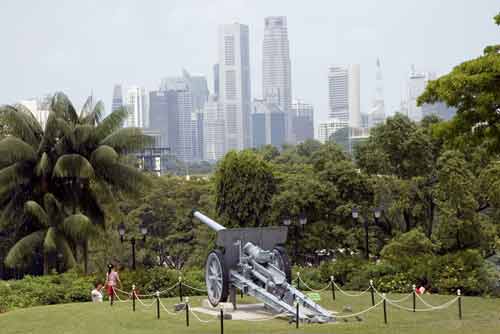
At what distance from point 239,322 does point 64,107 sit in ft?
53.7

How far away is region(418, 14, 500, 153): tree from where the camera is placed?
1409 cm

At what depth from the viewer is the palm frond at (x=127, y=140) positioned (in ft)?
104

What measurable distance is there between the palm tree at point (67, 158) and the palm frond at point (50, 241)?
185 cm

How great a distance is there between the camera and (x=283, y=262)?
20.4 metres

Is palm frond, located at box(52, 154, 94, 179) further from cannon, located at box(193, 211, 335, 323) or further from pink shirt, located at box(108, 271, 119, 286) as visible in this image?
cannon, located at box(193, 211, 335, 323)

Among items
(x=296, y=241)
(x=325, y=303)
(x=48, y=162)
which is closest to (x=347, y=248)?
(x=296, y=241)

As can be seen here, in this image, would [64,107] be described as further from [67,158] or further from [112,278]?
[112,278]

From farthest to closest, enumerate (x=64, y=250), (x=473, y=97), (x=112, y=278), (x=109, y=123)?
(x=109, y=123) → (x=64, y=250) → (x=112, y=278) → (x=473, y=97)

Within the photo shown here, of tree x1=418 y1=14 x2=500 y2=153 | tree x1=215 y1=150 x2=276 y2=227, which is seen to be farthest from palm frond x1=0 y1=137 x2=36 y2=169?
tree x1=418 y1=14 x2=500 y2=153

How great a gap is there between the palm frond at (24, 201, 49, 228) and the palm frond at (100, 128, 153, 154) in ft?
11.2

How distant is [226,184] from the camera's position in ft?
135

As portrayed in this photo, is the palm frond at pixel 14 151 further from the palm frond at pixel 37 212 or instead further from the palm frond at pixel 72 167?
the palm frond at pixel 37 212

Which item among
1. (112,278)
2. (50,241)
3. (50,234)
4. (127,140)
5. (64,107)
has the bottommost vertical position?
(112,278)

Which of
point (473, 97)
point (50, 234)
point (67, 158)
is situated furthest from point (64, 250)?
point (473, 97)
